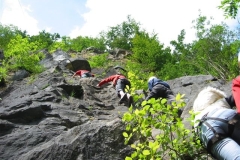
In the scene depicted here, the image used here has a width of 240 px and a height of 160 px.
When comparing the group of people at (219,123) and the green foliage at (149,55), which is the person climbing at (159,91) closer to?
the group of people at (219,123)

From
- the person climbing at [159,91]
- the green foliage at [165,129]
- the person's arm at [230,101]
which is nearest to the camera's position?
the green foliage at [165,129]

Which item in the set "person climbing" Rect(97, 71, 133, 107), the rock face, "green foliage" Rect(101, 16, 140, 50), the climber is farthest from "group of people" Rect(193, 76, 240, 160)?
"green foliage" Rect(101, 16, 140, 50)

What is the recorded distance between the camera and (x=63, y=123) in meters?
7.10

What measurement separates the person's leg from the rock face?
5.42 ft

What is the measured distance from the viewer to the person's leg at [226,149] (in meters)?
3.45

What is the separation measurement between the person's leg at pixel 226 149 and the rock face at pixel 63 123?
1.65 m

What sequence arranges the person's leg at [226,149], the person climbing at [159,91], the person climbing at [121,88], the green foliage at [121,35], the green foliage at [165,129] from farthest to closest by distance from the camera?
the green foliage at [121,35] < the person climbing at [121,88] < the person climbing at [159,91] < the green foliage at [165,129] < the person's leg at [226,149]

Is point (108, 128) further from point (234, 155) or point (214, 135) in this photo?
point (234, 155)

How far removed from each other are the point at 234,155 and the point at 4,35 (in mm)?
35794

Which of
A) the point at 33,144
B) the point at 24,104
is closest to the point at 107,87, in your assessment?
the point at 24,104

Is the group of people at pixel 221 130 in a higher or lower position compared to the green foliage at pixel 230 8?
lower

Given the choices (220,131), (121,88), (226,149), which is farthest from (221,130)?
(121,88)

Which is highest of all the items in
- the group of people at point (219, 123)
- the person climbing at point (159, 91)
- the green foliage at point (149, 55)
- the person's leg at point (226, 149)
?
the green foliage at point (149, 55)

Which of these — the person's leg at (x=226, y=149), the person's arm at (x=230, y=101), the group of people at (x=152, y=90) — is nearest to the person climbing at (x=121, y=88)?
the group of people at (x=152, y=90)
